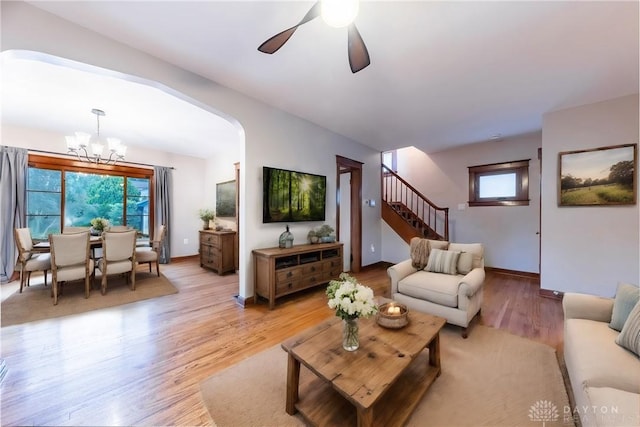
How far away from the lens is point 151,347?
6.73ft

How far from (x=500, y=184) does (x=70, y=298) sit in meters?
7.41

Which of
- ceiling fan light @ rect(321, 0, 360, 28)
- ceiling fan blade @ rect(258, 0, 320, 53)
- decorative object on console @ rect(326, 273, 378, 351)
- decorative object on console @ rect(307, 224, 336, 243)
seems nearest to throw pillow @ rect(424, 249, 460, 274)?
decorative object on console @ rect(307, 224, 336, 243)

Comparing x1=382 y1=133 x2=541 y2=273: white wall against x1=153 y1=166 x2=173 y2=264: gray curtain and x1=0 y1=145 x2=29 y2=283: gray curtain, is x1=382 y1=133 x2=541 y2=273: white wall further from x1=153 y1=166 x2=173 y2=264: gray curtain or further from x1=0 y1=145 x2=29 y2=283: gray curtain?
x1=0 y1=145 x2=29 y2=283: gray curtain

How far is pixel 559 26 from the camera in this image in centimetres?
179

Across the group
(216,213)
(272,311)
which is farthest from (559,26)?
(216,213)

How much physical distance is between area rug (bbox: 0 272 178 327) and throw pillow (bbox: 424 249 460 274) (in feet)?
12.0

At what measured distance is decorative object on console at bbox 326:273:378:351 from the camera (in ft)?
4.46

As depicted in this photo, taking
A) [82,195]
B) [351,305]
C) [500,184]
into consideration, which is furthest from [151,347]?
[500,184]

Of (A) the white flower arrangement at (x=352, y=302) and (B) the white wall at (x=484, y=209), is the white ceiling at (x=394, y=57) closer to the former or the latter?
(B) the white wall at (x=484, y=209)

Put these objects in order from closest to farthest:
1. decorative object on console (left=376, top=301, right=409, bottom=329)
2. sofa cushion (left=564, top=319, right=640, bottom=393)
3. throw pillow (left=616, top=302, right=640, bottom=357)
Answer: sofa cushion (left=564, top=319, right=640, bottom=393) → throw pillow (left=616, top=302, right=640, bottom=357) → decorative object on console (left=376, top=301, right=409, bottom=329)

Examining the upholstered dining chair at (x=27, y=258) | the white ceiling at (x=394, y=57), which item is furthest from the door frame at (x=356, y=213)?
the upholstered dining chair at (x=27, y=258)

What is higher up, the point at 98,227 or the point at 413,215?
the point at 413,215

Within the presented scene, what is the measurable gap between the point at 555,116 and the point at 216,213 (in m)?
6.37

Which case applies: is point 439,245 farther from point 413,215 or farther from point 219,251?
point 219,251
